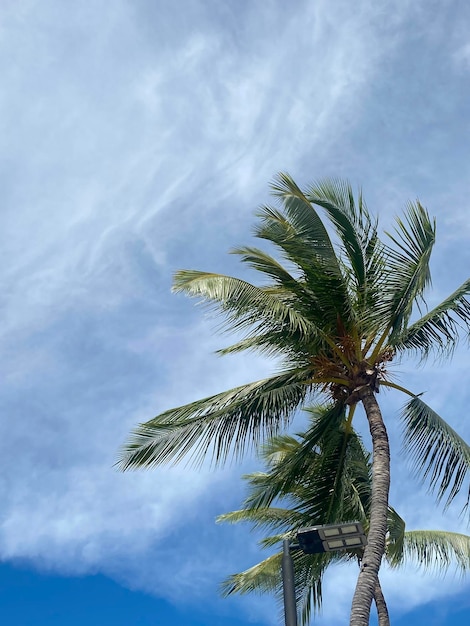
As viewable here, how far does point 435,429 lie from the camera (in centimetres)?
→ 1274

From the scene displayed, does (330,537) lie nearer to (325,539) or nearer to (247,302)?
(325,539)

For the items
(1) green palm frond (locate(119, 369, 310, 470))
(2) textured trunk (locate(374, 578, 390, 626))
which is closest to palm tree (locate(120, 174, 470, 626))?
(1) green palm frond (locate(119, 369, 310, 470))

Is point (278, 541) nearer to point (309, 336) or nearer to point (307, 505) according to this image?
point (307, 505)

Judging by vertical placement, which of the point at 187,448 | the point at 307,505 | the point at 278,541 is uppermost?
the point at 278,541

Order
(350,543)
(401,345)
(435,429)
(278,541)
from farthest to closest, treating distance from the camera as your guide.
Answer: (278,541) → (401,345) → (435,429) → (350,543)

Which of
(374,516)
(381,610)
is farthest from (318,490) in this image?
(381,610)

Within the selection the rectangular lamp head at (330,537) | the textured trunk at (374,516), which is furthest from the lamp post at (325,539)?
the textured trunk at (374,516)

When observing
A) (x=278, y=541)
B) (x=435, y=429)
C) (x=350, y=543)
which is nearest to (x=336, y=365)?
(x=435, y=429)

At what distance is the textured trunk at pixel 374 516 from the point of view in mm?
10938

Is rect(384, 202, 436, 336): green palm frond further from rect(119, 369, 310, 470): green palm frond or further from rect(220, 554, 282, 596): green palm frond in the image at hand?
rect(220, 554, 282, 596): green palm frond

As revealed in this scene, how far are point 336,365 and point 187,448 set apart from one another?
2.85 m

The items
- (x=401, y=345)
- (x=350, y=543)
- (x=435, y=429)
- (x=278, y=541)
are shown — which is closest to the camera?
(x=350, y=543)

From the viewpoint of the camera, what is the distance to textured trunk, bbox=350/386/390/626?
35.9 ft

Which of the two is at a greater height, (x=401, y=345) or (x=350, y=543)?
(x=401, y=345)
